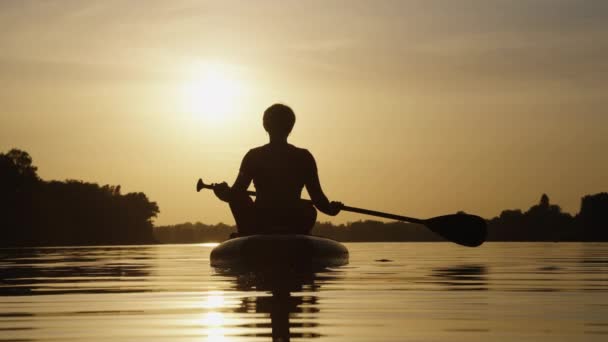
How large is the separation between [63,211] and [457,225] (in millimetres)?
115509

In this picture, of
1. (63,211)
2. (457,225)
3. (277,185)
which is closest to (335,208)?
(277,185)

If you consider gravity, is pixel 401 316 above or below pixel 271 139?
below

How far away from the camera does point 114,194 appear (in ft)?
456

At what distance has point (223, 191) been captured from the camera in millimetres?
14133

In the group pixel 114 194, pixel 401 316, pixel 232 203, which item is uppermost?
pixel 114 194

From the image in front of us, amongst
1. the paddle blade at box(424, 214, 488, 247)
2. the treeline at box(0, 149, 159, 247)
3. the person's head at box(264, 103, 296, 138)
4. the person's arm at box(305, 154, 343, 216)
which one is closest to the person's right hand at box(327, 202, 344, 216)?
the person's arm at box(305, 154, 343, 216)

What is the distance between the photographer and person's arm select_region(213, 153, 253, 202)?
14.0 metres

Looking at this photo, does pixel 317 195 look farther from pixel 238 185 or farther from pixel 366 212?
pixel 366 212

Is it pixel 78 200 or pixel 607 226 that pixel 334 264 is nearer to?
pixel 607 226

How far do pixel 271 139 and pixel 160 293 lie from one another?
4324mm

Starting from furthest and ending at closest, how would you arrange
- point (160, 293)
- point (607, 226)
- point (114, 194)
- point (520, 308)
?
point (114, 194)
point (607, 226)
point (160, 293)
point (520, 308)

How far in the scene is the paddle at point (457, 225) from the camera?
51.7 ft

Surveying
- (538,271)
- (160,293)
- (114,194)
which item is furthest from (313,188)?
(114,194)

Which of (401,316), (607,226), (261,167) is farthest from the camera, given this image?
(607,226)
